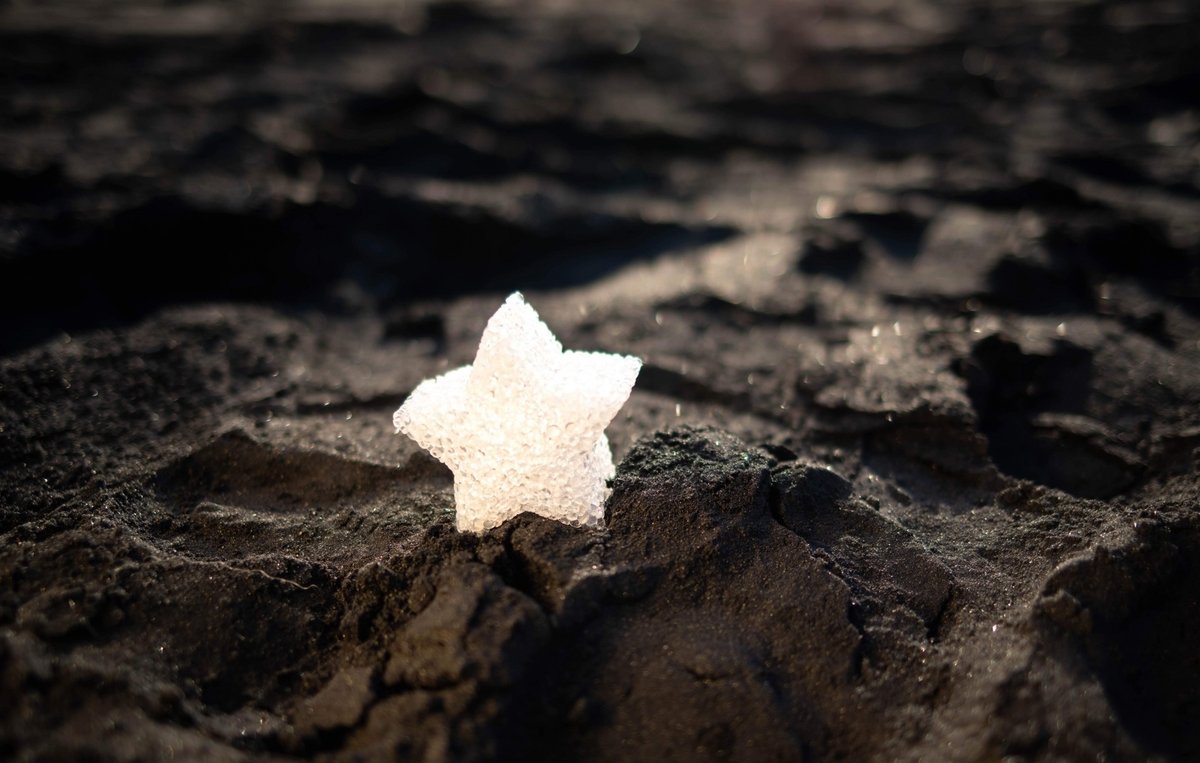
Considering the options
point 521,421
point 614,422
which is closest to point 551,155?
point 614,422

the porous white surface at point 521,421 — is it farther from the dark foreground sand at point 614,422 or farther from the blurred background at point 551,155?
the blurred background at point 551,155

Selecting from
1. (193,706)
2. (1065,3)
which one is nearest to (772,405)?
(193,706)

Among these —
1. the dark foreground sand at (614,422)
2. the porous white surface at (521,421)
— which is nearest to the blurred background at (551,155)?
the dark foreground sand at (614,422)

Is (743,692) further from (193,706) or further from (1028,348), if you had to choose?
(1028,348)

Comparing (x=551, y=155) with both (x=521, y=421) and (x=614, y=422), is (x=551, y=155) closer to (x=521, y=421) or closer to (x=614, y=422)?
(x=614, y=422)

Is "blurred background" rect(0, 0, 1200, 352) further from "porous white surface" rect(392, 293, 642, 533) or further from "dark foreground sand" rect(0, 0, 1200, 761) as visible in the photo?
"porous white surface" rect(392, 293, 642, 533)

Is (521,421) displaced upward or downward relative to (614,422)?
upward

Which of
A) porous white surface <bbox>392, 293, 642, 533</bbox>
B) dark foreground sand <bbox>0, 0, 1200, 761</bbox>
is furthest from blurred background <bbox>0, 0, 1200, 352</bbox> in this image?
porous white surface <bbox>392, 293, 642, 533</bbox>
